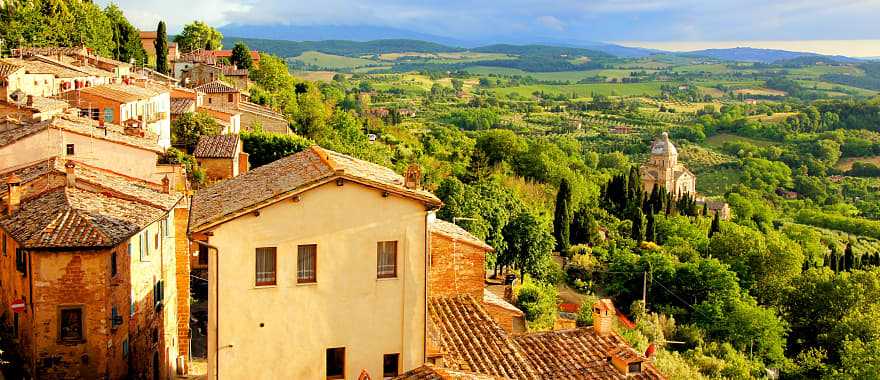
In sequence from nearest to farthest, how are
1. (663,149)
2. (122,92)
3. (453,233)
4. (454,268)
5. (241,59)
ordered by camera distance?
1. (454,268)
2. (453,233)
3. (122,92)
4. (241,59)
5. (663,149)

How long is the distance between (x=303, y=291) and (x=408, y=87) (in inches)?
6668

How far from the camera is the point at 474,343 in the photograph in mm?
16141

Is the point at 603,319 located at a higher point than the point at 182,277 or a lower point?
higher

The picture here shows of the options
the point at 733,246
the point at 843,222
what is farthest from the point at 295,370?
the point at 843,222

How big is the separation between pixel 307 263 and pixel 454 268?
7.36m

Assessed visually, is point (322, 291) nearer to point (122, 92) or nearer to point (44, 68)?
point (122, 92)

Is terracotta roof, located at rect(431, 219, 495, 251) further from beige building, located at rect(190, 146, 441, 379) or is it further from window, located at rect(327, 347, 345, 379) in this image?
window, located at rect(327, 347, 345, 379)

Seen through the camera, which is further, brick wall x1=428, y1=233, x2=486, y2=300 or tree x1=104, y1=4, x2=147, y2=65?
tree x1=104, y1=4, x2=147, y2=65

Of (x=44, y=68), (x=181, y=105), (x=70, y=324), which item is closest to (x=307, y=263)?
(x=70, y=324)

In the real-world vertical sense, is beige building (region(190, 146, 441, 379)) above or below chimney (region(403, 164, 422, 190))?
below

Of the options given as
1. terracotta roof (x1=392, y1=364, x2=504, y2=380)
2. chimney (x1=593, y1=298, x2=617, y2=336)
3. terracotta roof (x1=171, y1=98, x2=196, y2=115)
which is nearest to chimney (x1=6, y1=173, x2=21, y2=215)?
terracotta roof (x1=392, y1=364, x2=504, y2=380)

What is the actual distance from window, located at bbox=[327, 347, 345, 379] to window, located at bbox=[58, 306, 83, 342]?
8150 mm

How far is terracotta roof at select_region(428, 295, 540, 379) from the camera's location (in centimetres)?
1506

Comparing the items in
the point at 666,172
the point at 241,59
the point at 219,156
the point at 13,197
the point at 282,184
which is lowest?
the point at 666,172
